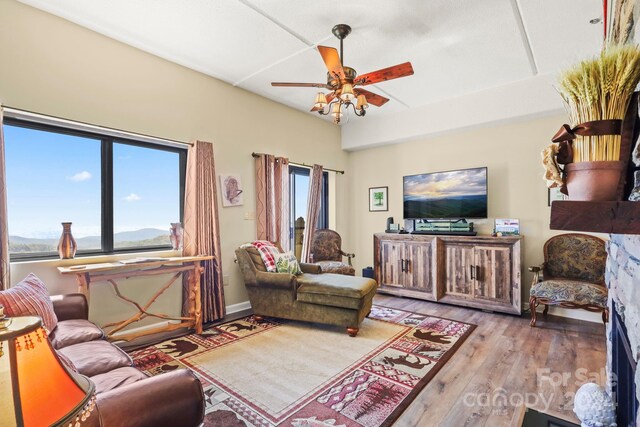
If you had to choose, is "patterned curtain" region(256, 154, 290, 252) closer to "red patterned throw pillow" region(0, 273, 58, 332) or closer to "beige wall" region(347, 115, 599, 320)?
"beige wall" region(347, 115, 599, 320)

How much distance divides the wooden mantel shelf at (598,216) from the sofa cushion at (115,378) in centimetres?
178

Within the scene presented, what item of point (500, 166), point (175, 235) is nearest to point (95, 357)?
point (175, 235)

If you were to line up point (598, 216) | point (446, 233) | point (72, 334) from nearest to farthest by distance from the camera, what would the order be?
point (598, 216) < point (72, 334) < point (446, 233)

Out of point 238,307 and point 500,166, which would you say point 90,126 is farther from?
point 500,166

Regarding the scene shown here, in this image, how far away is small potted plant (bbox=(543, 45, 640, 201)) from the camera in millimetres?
797

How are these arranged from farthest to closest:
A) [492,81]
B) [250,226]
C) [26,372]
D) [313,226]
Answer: [313,226] < [250,226] < [492,81] < [26,372]

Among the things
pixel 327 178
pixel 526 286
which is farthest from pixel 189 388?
pixel 327 178

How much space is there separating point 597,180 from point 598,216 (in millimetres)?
115

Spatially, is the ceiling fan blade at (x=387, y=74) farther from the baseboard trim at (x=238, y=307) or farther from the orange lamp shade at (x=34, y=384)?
the baseboard trim at (x=238, y=307)

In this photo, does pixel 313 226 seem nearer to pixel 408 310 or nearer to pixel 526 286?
pixel 408 310

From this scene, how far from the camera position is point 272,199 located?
4.36 meters

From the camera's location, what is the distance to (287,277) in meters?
3.44

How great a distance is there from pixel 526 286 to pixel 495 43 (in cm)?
300

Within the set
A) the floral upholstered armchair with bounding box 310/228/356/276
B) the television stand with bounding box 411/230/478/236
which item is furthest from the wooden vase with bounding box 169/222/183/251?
the television stand with bounding box 411/230/478/236
